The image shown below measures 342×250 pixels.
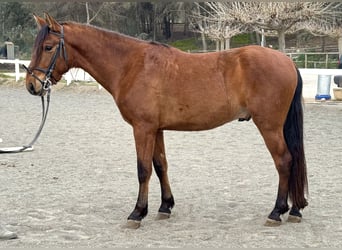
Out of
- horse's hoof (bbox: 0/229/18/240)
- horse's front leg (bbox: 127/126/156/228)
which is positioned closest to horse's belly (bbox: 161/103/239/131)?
horse's front leg (bbox: 127/126/156/228)

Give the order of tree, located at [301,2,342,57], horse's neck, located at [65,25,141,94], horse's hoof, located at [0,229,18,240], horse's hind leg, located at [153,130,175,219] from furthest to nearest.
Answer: tree, located at [301,2,342,57] < horse's hind leg, located at [153,130,175,219] < horse's neck, located at [65,25,141,94] < horse's hoof, located at [0,229,18,240]

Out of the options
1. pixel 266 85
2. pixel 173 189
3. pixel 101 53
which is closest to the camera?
pixel 266 85

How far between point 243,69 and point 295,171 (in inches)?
39.8

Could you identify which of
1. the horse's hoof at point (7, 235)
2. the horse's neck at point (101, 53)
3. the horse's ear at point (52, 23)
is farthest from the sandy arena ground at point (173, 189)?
the horse's ear at point (52, 23)

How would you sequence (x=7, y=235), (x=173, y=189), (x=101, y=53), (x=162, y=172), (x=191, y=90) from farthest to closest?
(x=173, y=189) → (x=162, y=172) → (x=101, y=53) → (x=191, y=90) → (x=7, y=235)

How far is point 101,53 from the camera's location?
460 centimetres

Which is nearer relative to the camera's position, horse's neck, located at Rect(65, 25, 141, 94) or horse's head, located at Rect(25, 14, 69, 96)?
horse's head, located at Rect(25, 14, 69, 96)

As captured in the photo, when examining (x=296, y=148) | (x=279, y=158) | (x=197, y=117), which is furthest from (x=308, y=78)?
(x=197, y=117)

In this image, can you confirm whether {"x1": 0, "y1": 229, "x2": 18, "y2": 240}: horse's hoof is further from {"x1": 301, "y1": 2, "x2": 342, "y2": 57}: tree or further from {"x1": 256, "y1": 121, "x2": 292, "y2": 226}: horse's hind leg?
{"x1": 301, "y1": 2, "x2": 342, "y2": 57}: tree

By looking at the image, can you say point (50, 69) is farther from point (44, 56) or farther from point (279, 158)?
point (279, 158)

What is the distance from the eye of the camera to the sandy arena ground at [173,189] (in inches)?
160

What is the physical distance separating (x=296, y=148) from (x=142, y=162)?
1354 millimetres

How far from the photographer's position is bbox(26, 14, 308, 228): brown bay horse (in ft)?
14.3

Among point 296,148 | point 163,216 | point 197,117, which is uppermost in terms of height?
point 197,117
